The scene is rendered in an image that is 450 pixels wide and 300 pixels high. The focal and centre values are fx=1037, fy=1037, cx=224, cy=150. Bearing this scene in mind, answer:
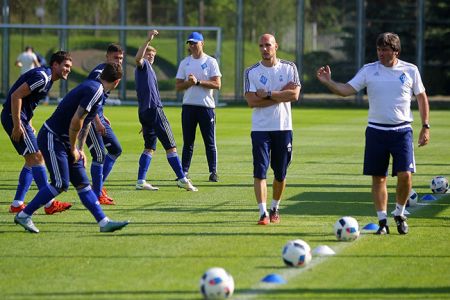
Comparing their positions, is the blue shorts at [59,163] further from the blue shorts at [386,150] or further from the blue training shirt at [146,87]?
the blue training shirt at [146,87]

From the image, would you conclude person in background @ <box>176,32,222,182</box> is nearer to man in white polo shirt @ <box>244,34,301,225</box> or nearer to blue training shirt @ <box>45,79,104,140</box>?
man in white polo shirt @ <box>244,34,301,225</box>

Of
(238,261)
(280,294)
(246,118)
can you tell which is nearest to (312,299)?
(280,294)

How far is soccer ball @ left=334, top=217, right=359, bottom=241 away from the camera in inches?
422

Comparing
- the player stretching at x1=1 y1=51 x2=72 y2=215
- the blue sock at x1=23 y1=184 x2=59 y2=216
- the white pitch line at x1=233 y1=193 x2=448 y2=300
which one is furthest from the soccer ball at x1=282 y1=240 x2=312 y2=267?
the player stretching at x1=1 y1=51 x2=72 y2=215

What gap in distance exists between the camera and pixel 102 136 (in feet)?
45.9

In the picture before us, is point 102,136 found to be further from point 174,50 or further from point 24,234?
point 174,50

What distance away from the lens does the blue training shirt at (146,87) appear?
15.5 meters

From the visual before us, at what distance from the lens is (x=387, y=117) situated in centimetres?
1123

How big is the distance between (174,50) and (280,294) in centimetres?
3452

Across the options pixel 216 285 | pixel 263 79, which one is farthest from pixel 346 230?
pixel 216 285

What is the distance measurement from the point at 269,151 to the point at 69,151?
7.87 feet

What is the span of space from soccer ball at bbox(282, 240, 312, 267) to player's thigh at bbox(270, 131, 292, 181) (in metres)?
2.87

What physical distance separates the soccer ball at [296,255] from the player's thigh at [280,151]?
2874 millimetres

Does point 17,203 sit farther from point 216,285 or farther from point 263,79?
point 216,285
